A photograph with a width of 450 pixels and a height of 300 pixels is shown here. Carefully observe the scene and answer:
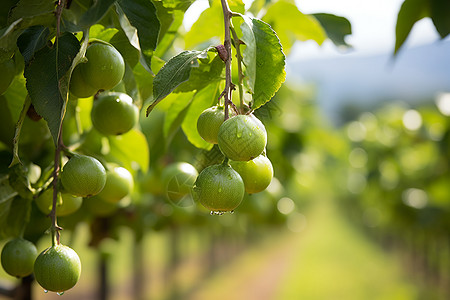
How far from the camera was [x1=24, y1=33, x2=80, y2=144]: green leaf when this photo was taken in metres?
0.81

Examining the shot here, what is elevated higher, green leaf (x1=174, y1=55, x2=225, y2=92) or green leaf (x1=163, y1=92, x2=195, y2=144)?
green leaf (x1=174, y1=55, x2=225, y2=92)

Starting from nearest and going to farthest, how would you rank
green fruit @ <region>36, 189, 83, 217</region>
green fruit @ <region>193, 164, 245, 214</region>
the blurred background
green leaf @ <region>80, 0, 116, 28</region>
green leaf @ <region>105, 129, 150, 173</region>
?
green leaf @ <region>80, 0, 116, 28</region>, green fruit @ <region>193, 164, 245, 214</region>, green fruit @ <region>36, 189, 83, 217</region>, green leaf @ <region>105, 129, 150, 173</region>, the blurred background

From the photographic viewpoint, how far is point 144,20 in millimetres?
917

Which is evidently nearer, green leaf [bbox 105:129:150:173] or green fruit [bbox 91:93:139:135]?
green fruit [bbox 91:93:139:135]

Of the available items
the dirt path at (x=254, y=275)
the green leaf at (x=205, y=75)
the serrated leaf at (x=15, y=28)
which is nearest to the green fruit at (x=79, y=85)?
the serrated leaf at (x=15, y=28)

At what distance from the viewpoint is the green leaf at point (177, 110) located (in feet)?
3.80

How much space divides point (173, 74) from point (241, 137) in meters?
0.20

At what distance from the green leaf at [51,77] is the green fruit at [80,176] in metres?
0.15

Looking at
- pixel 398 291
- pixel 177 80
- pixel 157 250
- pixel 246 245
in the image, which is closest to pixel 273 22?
pixel 177 80

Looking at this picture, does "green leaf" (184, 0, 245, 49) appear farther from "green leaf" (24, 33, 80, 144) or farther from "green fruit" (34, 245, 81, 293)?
"green fruit" (34, 245, 81, 293)

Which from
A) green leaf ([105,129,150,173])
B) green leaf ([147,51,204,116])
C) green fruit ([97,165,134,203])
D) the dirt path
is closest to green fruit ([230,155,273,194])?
green leaf ([147,51,204,116])

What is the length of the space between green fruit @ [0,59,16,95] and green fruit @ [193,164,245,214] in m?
0.46

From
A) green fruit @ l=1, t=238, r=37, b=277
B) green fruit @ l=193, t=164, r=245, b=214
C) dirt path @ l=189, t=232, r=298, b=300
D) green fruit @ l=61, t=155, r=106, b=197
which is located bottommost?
dirt path @ l=189, t=232, r=298, b=300

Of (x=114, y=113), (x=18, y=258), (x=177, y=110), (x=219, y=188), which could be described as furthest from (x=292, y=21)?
(x=18, y=258)
